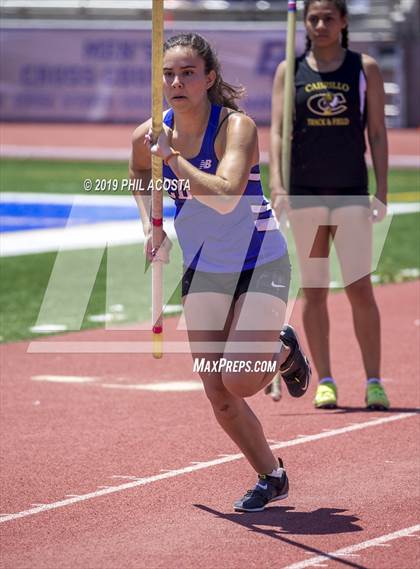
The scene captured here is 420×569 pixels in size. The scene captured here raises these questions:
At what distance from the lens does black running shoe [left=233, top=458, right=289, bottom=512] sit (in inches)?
239

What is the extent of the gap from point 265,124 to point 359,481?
2903cm

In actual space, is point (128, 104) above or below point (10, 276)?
below

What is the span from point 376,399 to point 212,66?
294cm

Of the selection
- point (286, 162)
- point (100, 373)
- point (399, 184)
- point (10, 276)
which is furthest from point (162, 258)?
point (399, 184)

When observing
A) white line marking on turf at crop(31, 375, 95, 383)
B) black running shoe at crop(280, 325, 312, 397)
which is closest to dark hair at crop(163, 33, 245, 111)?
black running shoe at crop(280, 325, 312, 397)

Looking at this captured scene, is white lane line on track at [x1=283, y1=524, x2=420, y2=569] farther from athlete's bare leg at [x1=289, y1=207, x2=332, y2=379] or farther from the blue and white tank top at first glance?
athlete's bare leg at [x1=289, y1=207, x2=332, y2=379]

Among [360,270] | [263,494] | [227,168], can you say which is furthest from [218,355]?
[360,270]

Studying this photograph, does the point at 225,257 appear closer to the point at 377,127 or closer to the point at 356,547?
the point at 356,547

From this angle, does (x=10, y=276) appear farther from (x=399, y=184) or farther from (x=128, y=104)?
(x=128, y=104)

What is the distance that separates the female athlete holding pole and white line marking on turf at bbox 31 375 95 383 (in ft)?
10.7

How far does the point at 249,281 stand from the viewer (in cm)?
604

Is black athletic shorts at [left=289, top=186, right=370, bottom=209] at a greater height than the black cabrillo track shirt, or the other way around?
the black cabrillo track shirt

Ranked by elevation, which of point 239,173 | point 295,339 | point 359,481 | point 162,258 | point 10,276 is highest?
point 239,173

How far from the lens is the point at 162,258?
602 cm
